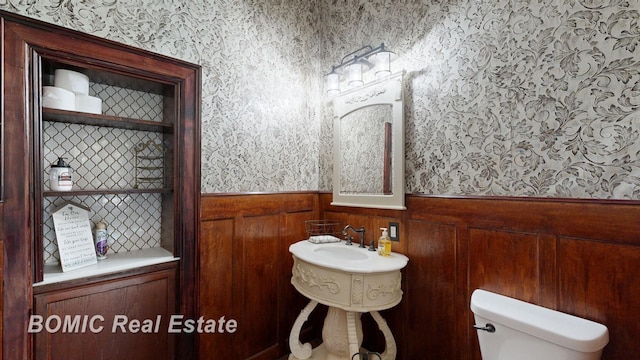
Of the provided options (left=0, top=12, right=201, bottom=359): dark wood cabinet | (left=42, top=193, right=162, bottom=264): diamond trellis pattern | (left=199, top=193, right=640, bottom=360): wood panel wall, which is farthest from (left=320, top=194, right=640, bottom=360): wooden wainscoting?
(left=42, top=193, right=162, bottom=264): diamond trellis pattern

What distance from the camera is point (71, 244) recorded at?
4.75ft

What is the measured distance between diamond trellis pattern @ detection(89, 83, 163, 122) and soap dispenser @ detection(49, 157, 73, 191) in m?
0.39

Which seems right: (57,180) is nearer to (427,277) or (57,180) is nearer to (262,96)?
(262,96)

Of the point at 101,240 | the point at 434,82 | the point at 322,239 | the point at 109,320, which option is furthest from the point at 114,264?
the point at 434,82

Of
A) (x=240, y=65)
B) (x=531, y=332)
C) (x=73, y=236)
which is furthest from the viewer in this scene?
(x=240, y=65)

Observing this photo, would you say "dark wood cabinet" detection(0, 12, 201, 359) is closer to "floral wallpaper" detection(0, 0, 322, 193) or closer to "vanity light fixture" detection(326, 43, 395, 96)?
"floral wallpaper" detection(0, 0, 322, 193)

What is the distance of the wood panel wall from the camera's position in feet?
3.65

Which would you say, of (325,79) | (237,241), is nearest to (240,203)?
(237,241)

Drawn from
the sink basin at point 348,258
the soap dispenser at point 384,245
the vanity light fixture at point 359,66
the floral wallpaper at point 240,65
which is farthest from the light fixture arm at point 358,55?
the sink basin at point 348,258

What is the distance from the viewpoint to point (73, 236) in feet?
4.81

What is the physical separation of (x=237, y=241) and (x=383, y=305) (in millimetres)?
1017

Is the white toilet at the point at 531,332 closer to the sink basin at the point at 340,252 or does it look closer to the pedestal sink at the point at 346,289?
the pedestal sink at the point at 346,289

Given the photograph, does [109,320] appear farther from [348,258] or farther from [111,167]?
→ [348,258]

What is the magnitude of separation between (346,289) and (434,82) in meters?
1.29
